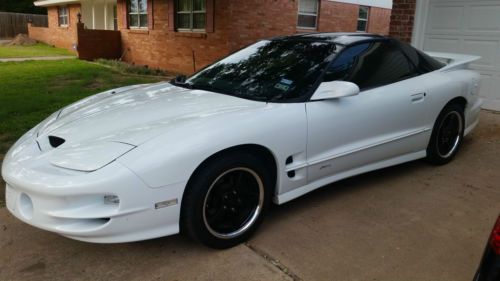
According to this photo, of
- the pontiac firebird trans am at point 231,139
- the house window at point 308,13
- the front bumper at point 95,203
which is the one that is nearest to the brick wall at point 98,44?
the house window at point 308,13

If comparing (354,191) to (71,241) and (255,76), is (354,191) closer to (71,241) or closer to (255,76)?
(255,76)

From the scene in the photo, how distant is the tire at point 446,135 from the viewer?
467cm

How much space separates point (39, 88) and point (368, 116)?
25.9 feet

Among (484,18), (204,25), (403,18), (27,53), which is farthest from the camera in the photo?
(27,53)

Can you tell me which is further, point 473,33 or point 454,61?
point 473,33

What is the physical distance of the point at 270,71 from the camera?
3.83 meters

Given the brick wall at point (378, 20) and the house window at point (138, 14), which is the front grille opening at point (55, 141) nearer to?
the house window at point (138, 14)

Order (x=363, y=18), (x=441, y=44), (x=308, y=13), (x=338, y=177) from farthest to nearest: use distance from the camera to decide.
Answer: (x=363, y=18) < (x=308, y=13) < (x=441, y=44) < (x=338, y=177)

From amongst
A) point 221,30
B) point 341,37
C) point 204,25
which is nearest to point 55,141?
point 341,37

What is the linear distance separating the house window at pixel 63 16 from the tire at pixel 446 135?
23.1m

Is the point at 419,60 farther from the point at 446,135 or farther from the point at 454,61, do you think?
the point at 446,135

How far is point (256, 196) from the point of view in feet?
10.7

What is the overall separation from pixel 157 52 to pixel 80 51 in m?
3.64

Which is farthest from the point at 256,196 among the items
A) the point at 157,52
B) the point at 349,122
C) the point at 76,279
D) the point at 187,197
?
the point at 157,52
